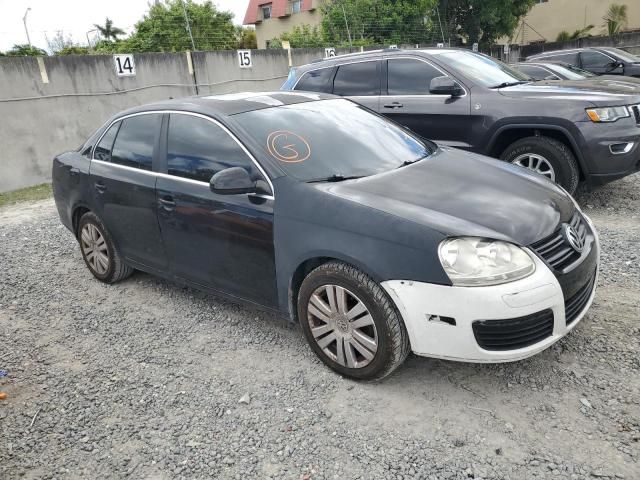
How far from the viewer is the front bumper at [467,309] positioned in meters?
2.55

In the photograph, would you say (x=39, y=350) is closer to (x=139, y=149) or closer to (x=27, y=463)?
(x=27, y=463)

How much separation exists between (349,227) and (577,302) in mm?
1302

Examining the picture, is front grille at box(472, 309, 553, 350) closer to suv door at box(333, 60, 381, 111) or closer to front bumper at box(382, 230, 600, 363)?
front bumper at box(382, 230, 600, 363)

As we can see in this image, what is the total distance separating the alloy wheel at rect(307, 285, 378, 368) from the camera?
2879 mm

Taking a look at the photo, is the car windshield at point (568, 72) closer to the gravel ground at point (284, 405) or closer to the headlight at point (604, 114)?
the headlight at point (604, 114)

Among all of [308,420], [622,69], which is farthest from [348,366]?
[622,69]

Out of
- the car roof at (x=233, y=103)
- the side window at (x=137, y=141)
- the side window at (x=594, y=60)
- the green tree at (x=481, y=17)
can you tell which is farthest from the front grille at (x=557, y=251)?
the green tree at (x=481, y=17)

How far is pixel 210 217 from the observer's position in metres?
3.46

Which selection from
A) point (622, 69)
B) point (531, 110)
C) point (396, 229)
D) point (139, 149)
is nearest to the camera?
point (396, 229)

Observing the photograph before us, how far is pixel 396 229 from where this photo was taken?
2.72 meters

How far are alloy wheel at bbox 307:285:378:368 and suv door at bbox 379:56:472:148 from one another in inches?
144

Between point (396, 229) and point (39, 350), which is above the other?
point (396, 229)

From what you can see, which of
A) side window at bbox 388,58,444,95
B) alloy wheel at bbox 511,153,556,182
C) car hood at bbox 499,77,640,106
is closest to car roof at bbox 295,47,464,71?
side window at bbox 388,58,444,95

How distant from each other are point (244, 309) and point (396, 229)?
1809 mm
